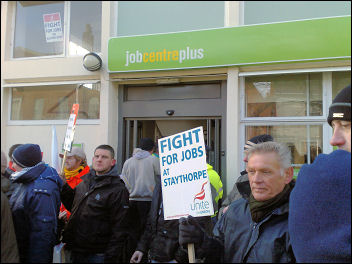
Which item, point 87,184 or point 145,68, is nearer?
point 87,184

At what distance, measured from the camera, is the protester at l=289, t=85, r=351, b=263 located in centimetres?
128

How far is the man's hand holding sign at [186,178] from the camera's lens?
212 cm

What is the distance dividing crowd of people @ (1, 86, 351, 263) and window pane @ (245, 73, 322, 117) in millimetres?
2764

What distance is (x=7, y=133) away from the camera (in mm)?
7371

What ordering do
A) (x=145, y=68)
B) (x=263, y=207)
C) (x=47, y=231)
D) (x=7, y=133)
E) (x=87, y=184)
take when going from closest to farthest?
1. (x=263, y=207)
2. (x=47, y=231)
3. (x=87, y=184)
4. (x=145, y=68)
5. (x=7, y=133)

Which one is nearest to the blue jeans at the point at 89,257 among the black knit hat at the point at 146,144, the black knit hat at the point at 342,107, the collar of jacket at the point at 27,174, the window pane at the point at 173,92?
the collar of jacket at the point at 27,174

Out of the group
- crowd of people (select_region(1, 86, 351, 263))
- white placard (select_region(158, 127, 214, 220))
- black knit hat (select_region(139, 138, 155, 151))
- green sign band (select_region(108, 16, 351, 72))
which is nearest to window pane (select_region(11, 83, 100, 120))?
green sign band (select_region(108, 16, 351, 72))

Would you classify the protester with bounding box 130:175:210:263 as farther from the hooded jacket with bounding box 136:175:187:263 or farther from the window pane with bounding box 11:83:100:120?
the window pane with bounding box 11:83:100:120

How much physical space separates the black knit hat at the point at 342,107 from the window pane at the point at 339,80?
4551 millimetres

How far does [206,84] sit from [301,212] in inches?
203

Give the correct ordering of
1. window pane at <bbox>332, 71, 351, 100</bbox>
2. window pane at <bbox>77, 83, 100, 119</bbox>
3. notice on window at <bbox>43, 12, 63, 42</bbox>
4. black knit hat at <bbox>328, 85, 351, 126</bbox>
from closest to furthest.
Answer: black knit hat at <bbox>328, 85, 351, 126</bbox> < window pane at <bbox>332, 71, 351, 100</bbox> < window pane at <bbox>77, 83, 100, 119</bbox> < notice on window at <bbox>43, 12, 63, 42</bbox>

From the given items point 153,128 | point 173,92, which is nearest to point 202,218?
point 173,92

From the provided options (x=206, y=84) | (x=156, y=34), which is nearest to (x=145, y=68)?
(x=156, y=34)

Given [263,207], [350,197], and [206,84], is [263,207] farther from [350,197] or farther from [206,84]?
[206,84]
